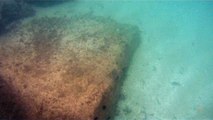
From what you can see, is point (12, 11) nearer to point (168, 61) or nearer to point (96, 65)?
point (96, 65)

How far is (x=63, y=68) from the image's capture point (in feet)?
16.4

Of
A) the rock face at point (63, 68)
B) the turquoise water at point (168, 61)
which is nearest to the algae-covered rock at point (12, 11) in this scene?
the rock face at point (63, 68)

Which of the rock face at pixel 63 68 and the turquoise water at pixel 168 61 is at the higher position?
the rock face at pixel 63 68

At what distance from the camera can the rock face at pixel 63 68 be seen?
4270 millimetres

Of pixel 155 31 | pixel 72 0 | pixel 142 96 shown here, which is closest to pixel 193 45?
pixel 155 31

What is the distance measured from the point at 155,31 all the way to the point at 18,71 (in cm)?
495

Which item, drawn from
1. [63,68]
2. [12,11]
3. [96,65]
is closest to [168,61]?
[96,65]

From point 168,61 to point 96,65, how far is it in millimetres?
2724

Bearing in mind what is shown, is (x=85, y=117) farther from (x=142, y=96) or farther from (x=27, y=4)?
(x=27, y=4)

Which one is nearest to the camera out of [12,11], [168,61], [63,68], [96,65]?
[63,68]

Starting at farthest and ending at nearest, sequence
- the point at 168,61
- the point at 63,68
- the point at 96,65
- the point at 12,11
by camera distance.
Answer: the point at 12,11, the point at 168,61, the point at 96,65, the point at 63,68

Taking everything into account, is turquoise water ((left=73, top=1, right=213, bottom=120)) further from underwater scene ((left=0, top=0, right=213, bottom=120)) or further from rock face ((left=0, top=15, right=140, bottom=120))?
rock face ((left=0, top=15, right=140, bottom=120))

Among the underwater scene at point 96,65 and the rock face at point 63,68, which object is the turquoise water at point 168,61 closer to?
the underwater scene at point 96,65

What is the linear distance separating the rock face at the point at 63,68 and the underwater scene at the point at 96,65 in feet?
0.06
